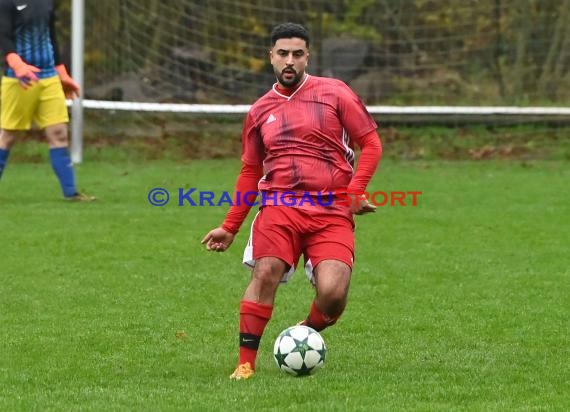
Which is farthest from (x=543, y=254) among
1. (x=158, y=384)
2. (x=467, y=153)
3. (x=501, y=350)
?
(x=467, y=153)

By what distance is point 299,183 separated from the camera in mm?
6039

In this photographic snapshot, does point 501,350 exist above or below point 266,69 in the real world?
below

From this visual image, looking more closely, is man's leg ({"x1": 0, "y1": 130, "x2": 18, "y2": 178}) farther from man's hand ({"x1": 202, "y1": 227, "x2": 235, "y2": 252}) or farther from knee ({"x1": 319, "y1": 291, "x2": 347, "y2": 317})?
knee ({"x1": 319, "y1": 291, "x2": 347, "y2": 317})

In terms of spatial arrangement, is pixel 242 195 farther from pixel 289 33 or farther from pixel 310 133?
pixel 289 33

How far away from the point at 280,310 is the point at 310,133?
5.75 feet

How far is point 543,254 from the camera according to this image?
9.34m

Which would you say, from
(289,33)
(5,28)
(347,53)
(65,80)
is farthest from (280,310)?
(347,53)

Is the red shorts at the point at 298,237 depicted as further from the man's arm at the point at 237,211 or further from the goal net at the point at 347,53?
the goal net at the point at 347,53

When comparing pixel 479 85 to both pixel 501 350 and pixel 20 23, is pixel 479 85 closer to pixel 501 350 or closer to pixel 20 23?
pixel 20 23

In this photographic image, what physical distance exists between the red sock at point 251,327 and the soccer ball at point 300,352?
0.13m

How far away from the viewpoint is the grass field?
5402 mm

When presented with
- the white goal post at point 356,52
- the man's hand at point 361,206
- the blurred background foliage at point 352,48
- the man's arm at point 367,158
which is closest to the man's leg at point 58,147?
the white goal post at point 356,52

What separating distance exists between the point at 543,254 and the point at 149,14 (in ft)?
29.0

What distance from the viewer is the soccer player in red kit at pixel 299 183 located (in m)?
5.91
